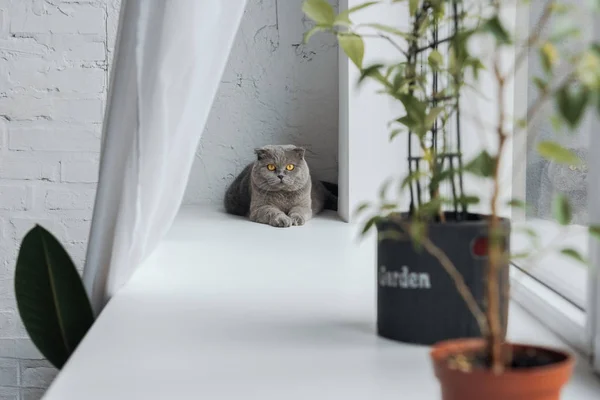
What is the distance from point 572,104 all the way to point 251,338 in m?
0.56

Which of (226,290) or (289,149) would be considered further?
(289,149)

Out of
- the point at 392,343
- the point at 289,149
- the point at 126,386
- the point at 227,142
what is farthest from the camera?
the point at 227,142

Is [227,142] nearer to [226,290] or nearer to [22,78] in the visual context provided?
[22,78]

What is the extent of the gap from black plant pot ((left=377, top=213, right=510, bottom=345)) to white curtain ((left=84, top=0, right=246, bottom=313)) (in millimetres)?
372

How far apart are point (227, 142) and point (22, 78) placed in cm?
64

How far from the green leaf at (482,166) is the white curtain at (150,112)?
54cm

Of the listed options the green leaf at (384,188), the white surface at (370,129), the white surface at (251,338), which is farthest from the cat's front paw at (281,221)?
the green leaf at (384,188)

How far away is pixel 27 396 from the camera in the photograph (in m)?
2.29

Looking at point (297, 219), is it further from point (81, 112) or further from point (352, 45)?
point (352, 45)

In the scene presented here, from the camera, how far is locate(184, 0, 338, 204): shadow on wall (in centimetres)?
219

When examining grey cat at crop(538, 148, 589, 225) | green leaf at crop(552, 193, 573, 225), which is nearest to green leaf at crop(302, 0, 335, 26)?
green leaf at crop(552, 193, 573, 225)

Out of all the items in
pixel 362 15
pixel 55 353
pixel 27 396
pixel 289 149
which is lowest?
pixel 27 396

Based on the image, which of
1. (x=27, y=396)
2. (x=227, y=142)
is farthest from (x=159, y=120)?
(x=27, y=396)

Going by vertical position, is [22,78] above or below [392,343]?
above
